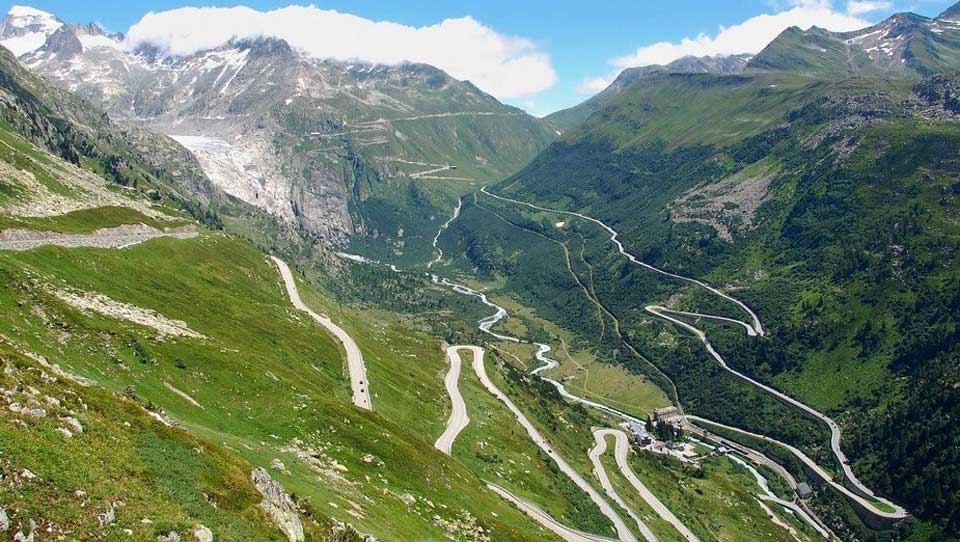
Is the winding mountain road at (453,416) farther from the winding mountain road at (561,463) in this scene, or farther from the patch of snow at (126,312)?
the patch of snow at (126,312)

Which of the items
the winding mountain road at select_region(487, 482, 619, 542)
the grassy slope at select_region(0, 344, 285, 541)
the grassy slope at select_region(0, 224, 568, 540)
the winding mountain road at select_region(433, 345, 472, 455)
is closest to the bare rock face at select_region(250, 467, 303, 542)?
the grassy slope at select_region(0, 344, 285, 541)

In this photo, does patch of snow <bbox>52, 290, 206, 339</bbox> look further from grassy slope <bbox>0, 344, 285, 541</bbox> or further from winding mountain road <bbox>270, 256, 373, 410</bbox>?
grassy slope <bbox>0, 344, 285, 541</bbox>

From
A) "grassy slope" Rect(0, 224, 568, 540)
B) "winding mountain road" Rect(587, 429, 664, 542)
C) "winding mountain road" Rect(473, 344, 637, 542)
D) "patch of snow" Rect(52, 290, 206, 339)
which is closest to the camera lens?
"grassy slope" Rect(0, 224, 568, 540)

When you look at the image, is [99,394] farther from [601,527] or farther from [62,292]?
[601,527]

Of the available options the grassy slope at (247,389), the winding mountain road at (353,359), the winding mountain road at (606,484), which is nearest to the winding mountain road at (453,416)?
the grassy slope at (247,389)

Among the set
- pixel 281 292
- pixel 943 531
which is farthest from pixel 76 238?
pixel 943 531

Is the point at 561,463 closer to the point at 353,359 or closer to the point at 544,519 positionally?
the point at 544,519

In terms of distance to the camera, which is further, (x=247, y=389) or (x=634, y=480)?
(x=634, y=480)

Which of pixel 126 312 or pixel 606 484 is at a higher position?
pixel 126 312

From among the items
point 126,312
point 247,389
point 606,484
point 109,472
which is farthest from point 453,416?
point 109,472
